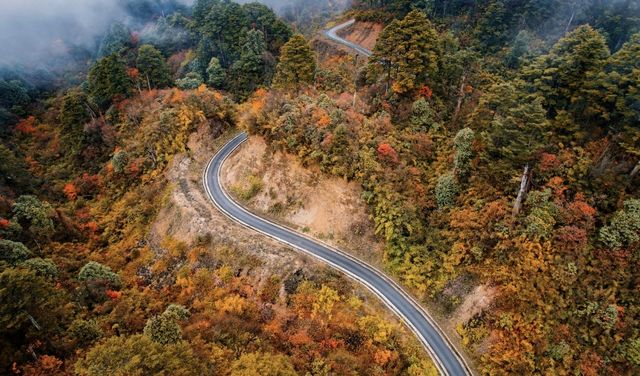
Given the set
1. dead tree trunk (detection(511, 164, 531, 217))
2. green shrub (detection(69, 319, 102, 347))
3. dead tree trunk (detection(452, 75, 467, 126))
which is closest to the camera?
green shrub (detection(69, 319, 102, 347))

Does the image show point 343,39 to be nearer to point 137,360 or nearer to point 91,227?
point 91,227

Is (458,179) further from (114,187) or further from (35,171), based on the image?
(35,171)

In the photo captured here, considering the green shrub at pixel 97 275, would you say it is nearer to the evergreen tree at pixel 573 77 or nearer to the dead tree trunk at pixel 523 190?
the dead tree trunk at pixel 523 190

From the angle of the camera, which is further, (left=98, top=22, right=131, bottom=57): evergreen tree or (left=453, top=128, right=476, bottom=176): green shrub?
(left=98, top=22, right=131, bottom=57): evergreen tree

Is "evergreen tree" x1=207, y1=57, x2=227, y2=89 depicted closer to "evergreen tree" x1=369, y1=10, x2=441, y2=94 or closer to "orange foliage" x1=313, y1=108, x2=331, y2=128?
"orange foliage" x1=313, y1=108, x2=331, y2=128

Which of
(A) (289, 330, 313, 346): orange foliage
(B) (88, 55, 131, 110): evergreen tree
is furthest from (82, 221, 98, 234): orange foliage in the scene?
(A) (289, 330, 313, 346): orange foliage

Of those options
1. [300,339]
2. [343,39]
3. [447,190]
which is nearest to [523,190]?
[447,190]

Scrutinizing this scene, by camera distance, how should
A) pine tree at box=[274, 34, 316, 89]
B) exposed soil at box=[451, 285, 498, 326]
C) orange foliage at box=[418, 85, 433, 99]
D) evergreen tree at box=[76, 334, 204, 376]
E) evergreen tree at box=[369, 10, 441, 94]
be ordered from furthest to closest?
pine tree at box=[274, 34, 316, 89] < orange foliage at box=[418, 85, 433, 99] < evergreen tree at box=[369, 10, 441, 94] < exposed soil at box=[451, 285, 498, 326] < evergreen tree at box=[76, 334, 204, 376]
